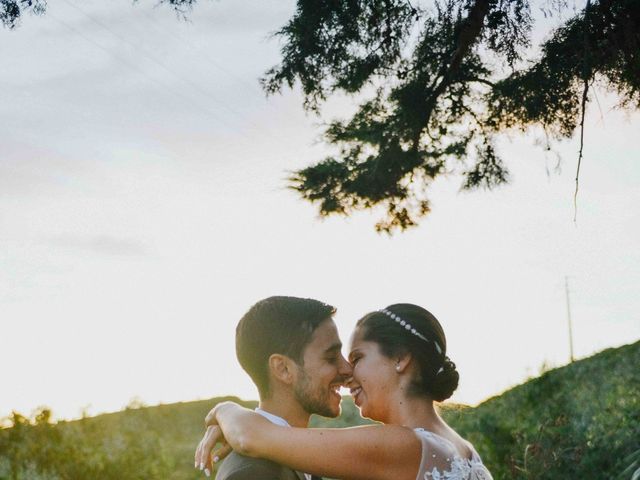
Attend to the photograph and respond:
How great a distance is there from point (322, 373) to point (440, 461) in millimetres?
601

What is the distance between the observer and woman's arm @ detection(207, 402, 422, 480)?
3379 mm

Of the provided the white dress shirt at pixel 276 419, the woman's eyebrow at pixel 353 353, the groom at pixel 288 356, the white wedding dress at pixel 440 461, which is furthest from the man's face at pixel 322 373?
the white wedding dress at pixel 440 461

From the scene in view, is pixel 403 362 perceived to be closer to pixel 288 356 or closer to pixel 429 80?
pixel 288 356

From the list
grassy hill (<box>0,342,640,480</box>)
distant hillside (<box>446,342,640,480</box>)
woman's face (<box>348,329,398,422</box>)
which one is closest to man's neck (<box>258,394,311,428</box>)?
woman's face (<box>348,329,398,422</box>)

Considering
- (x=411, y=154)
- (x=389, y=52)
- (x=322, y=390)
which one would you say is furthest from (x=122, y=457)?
(x=322, y=390)

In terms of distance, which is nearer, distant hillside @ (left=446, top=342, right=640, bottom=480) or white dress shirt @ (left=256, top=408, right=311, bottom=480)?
white dress shirt @ (left=256, top=408, right=311, bottom=480)

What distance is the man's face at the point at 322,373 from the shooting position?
3.63 metres

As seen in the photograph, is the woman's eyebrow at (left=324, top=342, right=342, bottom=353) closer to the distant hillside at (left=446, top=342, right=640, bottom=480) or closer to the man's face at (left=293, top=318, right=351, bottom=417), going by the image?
the man's face at (left=293, top=318, right=351, bottom=417)

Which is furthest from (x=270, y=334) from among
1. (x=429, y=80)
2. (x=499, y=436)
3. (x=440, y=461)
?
(x=499, y=436)

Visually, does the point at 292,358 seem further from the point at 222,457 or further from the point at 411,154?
the point at 411,154

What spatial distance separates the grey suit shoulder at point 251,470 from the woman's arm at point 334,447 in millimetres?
29

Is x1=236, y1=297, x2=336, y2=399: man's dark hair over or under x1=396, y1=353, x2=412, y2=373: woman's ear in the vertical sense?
over

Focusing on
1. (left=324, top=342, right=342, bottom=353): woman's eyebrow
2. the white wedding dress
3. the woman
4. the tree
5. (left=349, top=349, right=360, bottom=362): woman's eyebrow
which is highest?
the tree

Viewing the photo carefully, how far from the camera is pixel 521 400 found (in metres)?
12.9
